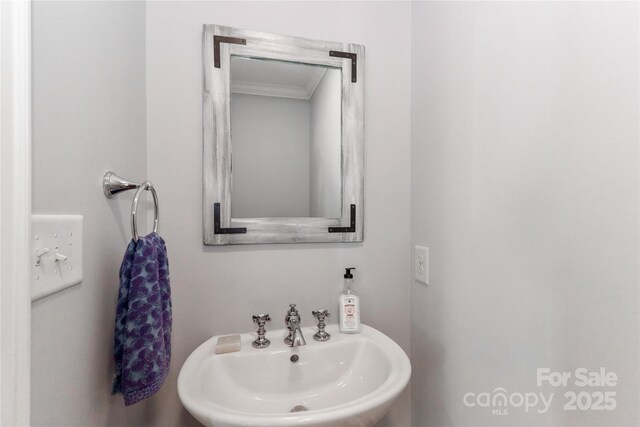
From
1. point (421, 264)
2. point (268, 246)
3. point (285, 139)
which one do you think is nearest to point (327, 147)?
point (285, 139)

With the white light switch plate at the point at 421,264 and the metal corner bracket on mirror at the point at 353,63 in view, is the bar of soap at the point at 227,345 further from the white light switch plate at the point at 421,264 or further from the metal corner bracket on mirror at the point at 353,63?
the metal corner bracket on mirror at the point at 353,63

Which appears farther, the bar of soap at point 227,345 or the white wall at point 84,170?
the bar of soap at point 227,345

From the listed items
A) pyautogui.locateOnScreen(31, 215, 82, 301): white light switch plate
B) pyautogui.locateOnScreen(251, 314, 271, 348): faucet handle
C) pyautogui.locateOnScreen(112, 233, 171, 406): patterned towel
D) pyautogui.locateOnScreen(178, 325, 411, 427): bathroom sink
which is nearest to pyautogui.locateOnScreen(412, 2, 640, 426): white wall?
pyautogui.locateOnScreen(178, 325, 411, 427): bathroom sink

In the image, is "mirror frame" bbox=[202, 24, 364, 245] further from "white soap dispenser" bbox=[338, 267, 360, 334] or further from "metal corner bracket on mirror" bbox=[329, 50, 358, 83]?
"white soap dispenser" bbox=[338, 267, 360, 334]

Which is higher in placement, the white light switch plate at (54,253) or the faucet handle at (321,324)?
the white light switch plate at (54,253)

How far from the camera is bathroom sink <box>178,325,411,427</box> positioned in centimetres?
82

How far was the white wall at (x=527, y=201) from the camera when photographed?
51 centimetres

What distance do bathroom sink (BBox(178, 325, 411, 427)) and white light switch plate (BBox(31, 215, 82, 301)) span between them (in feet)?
1.30

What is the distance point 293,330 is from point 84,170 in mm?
697

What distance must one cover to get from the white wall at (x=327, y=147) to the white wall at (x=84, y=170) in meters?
0.57

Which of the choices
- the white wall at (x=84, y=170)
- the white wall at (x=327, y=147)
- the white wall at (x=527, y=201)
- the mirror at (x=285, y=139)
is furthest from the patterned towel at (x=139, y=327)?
the white wall at (x=527, y=201)

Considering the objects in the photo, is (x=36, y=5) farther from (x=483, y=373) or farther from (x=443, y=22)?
(x=483, y=373)

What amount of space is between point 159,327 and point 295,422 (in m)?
0.36

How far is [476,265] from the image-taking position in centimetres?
81
